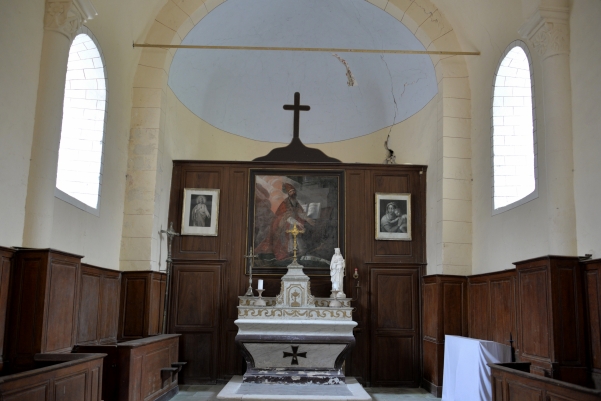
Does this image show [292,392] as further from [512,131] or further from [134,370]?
[512,131]

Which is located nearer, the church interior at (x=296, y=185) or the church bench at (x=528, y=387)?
the church bench at (x=528, y=387)

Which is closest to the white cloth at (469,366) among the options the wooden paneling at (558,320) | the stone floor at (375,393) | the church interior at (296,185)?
the church interior at (296,185)

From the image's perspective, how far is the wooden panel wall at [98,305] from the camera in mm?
9312

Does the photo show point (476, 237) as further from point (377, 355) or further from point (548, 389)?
point (548, 389)

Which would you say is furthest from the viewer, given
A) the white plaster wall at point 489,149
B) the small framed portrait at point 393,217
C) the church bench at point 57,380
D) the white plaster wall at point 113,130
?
the small framed portrait at point 393,217

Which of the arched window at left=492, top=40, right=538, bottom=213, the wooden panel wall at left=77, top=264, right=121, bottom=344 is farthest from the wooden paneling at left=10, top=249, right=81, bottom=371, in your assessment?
the arched window at left=492, top=40, right=538, bottom=213

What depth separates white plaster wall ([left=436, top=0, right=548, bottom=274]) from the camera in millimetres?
8852

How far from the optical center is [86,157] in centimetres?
986

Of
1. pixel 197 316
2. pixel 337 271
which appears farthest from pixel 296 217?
pixel 197 316

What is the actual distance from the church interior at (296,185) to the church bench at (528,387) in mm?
38

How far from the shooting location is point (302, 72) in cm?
1447

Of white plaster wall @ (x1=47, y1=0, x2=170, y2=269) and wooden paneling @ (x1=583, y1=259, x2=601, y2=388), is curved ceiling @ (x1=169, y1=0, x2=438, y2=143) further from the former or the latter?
wooden paneling @ (x1=583, y1=259, x2=601, y2=388)

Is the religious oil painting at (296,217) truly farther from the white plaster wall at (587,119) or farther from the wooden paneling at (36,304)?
the white plaster wall at (587,119)

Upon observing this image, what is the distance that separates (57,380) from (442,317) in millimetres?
6858
